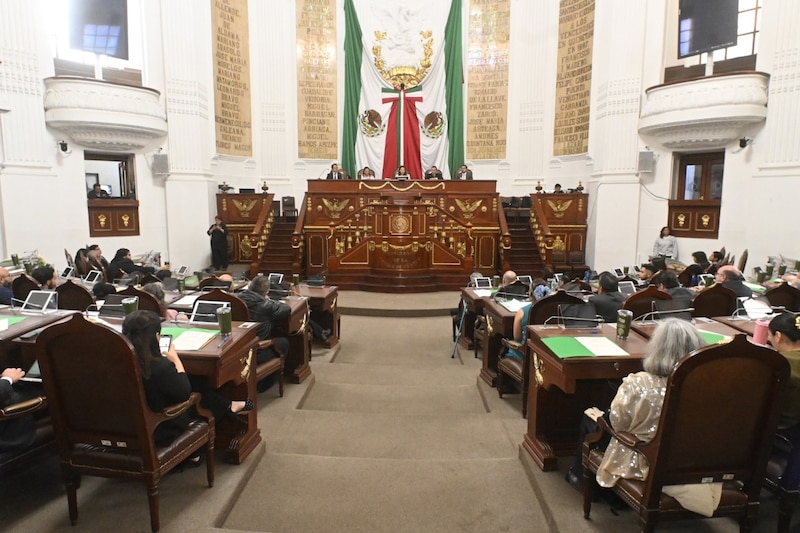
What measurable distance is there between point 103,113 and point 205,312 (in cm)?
830

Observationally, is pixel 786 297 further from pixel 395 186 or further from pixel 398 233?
pixel 395 186

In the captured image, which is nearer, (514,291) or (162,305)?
(162,305)

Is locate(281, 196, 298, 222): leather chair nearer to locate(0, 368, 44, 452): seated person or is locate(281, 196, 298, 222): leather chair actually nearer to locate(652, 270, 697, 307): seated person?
locate(652, 270, 697, 307): seated person

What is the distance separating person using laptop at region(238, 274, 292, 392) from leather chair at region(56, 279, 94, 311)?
4.54 feet

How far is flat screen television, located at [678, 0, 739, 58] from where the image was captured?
9828 millimetres

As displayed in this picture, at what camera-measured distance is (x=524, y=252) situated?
1149cm

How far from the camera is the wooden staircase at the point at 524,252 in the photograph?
11.1 meters

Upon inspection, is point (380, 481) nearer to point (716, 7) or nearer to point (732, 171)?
point (732, 171)

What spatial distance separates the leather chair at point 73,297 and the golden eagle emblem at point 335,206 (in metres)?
6.75

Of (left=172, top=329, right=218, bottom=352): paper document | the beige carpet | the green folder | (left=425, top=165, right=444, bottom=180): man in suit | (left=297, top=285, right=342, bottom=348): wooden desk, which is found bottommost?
the beige carpet

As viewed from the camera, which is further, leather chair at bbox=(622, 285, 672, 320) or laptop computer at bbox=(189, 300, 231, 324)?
leather chair at bbox=(622, 285, 672, 320)

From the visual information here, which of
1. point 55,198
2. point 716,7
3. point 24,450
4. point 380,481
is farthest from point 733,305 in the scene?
point 55,198

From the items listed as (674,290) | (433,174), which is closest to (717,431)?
(674,290)

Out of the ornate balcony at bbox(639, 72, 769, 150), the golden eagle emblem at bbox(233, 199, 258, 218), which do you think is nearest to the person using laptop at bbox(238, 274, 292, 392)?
the golden eagle emblem at bbox(233, 199, 258, 218)
